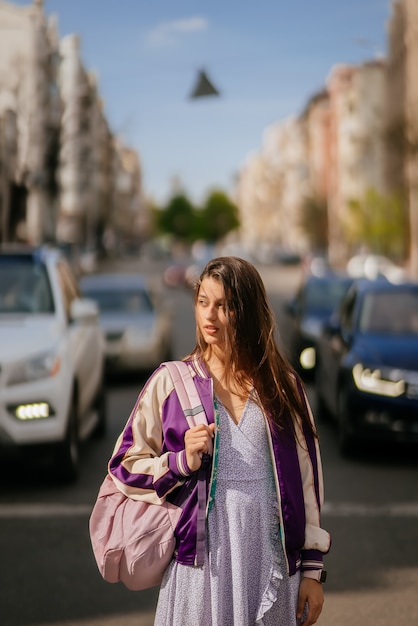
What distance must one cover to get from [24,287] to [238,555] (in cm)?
712

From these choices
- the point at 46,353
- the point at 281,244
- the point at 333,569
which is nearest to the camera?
the point at 333,569

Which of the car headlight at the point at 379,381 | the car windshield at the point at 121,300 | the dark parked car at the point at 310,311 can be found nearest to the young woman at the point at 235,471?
the car headlight at the point at 379,381

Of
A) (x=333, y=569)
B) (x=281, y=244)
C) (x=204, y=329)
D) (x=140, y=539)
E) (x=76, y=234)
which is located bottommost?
(x=281, y=244)

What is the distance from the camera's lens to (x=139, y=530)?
3.24 m

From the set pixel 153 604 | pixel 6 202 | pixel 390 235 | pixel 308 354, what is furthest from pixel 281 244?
pixel 153 604

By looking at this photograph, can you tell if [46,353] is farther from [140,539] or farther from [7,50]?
[7,50]

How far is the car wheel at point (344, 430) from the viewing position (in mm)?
10148

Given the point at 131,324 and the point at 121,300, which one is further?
the point at 121,300

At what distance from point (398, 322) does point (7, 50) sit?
49744 millimetres

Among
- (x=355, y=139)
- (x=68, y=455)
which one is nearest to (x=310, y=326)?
(x=68, y=455)

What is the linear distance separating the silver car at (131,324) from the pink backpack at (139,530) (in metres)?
13.9

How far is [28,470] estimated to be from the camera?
32.0ft

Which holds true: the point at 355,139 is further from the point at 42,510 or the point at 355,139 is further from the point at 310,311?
the point at 42,510

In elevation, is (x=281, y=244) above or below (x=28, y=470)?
below
